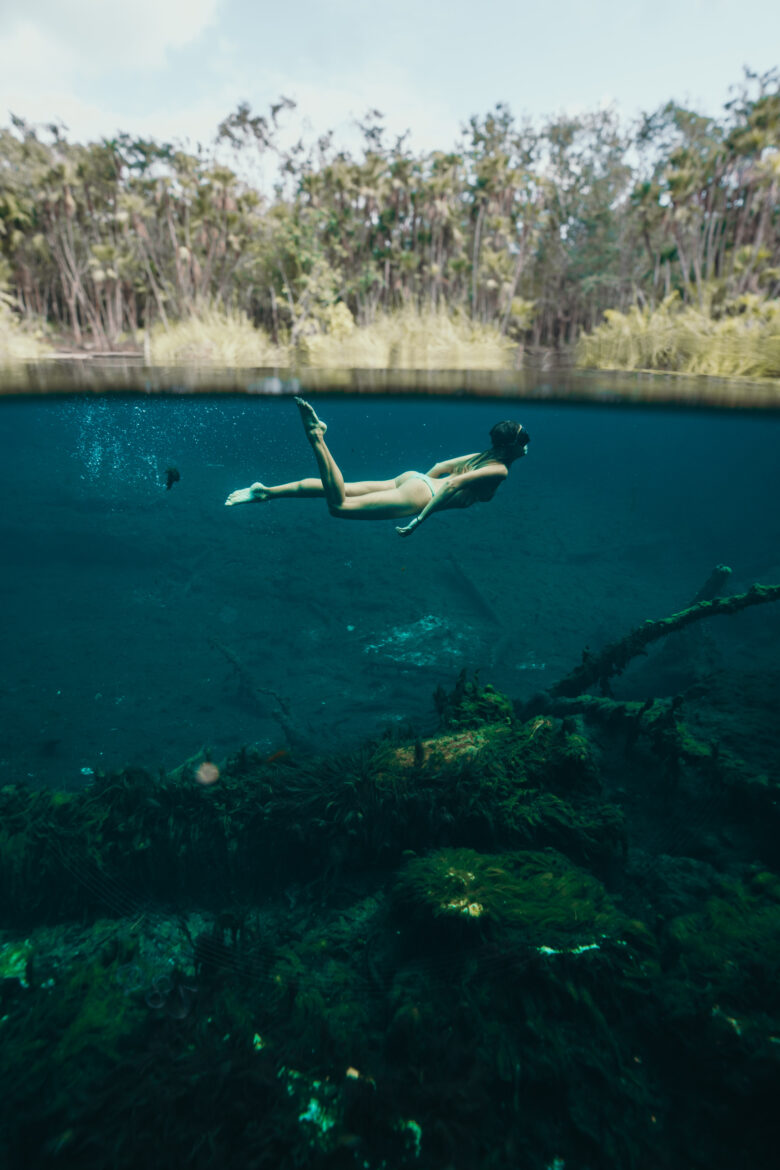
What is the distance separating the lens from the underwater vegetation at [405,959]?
8.20ft

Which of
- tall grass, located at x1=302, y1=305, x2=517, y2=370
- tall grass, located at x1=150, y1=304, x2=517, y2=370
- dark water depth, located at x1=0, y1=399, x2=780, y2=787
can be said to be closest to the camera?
dark water depth, located at x1=0, y1=399, x2=780, y2=787

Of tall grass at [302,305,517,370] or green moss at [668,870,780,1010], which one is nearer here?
green moss at [668,870,780,1010]

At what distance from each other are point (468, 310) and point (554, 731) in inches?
574

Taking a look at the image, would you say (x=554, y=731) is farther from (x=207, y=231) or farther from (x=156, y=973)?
(x=207, y=231)

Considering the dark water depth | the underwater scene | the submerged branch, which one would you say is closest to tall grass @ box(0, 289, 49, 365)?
the dark water depth

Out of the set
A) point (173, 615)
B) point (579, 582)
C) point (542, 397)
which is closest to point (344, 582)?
point (173, 615)

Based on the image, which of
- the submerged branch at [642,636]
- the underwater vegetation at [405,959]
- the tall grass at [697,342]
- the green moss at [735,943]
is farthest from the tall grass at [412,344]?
the green moss at [735,943]

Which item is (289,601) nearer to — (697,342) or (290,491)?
(290,491)

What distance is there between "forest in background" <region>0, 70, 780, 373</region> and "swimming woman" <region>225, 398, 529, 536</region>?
7719mm

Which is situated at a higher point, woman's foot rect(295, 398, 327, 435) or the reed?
the reed

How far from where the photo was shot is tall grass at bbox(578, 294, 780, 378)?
10.5m

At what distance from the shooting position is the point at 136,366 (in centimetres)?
1197

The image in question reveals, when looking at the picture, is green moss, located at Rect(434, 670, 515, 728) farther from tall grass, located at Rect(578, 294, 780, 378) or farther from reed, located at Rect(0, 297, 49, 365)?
reed, located at Rect(0, 297, 49, 365)

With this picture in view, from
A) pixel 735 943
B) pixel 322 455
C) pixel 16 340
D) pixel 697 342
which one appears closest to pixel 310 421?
pixel 322 455
